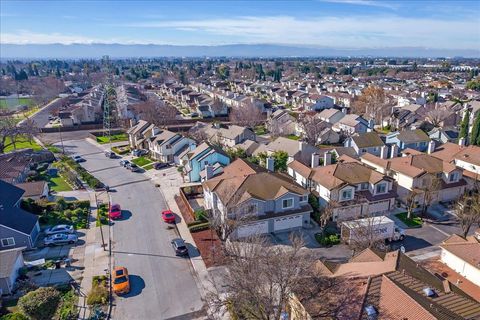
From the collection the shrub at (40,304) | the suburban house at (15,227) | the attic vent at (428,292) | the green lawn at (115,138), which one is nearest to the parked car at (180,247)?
the shrub at (40,304)

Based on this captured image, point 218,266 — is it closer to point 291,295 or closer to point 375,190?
point 291,295

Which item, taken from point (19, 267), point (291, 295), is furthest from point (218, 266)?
point (19, 267)

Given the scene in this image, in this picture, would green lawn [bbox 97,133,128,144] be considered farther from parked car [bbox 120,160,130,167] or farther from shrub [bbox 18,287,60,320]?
shrub [bbox 18,287,60,320]

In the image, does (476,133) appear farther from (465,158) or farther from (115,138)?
(115,138)

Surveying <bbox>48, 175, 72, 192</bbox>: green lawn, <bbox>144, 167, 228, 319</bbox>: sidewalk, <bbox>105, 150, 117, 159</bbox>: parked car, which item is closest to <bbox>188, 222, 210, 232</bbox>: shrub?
<bbox>144, 167, 228, 319</bbox>: sidewalk

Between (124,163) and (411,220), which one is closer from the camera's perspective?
(411,220)

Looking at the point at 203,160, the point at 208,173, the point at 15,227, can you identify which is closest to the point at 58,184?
the point at 15,227
